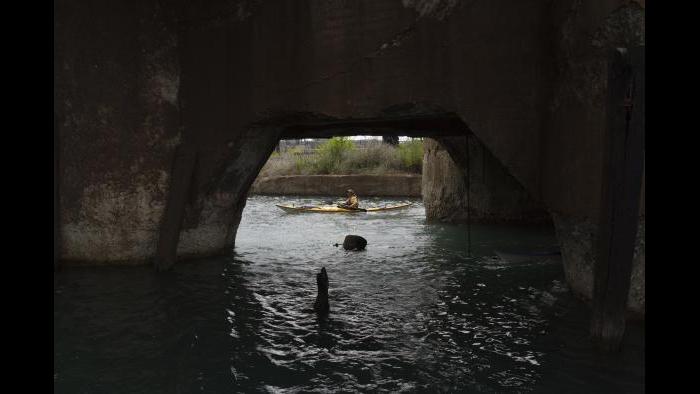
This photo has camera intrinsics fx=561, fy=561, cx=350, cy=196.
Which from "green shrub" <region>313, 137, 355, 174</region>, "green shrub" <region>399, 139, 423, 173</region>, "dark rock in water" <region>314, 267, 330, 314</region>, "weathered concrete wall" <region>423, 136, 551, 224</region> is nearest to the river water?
"dark rock in water" <region>314, 267, 330, 314</region>

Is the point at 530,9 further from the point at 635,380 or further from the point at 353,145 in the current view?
the point at 353,145

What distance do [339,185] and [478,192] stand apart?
42.8 ft

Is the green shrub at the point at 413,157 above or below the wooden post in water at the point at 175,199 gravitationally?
above

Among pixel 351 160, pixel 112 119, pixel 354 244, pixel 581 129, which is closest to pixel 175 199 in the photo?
pixel 112 119

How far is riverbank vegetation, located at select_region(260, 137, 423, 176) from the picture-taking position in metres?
29.7

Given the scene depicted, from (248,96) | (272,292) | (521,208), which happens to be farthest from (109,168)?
(521,208)

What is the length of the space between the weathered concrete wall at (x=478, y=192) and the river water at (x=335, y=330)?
17.1ft

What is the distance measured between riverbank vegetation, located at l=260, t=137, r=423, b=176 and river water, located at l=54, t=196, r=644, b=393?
19073 mm

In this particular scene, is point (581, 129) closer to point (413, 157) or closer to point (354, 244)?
point (354, 244)

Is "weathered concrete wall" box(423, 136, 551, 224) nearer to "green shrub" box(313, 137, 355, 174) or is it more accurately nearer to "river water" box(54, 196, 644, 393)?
"river water" box(54, 196, 644, 393)

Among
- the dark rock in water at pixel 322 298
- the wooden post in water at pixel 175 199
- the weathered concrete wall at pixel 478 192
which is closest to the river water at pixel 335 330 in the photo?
the dark rock in water at pixel 322 298

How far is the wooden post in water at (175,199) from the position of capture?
9.21 m

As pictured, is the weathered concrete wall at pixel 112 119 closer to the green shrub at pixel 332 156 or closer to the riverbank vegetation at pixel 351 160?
the riverbank vegetation at pixel 351 160

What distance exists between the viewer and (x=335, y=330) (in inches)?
245
